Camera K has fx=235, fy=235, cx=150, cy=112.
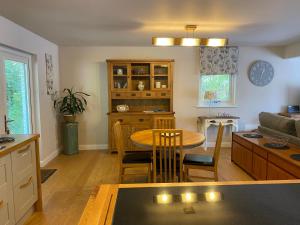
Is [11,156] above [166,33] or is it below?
below

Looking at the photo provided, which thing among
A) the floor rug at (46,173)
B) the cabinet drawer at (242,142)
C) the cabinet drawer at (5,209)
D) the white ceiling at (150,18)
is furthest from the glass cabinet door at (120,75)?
the cabinet drawer at (5,209)

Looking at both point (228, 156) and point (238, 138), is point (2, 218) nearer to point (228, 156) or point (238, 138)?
point (238, 138)

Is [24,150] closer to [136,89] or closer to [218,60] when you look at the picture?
[136,89]

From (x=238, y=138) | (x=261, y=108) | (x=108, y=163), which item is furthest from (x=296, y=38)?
(x=108, y=163)

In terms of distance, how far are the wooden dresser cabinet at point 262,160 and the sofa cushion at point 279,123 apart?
11.1 inches

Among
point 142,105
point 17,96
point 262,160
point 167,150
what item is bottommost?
point 262,160

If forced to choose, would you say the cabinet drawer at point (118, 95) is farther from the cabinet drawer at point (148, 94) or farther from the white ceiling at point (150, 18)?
the white ceiling at point (150, 18)

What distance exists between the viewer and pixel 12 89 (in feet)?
11.3

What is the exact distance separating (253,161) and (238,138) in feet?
2.05

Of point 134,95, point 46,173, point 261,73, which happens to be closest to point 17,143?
point 46,173

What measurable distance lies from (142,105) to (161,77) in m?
0.78

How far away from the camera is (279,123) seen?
3604 mm

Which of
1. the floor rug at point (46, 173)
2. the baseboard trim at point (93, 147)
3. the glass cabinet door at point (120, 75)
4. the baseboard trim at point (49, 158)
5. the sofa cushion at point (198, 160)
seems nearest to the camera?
the sofa cushion at point (198, 160)

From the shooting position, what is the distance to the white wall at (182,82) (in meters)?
5.22
